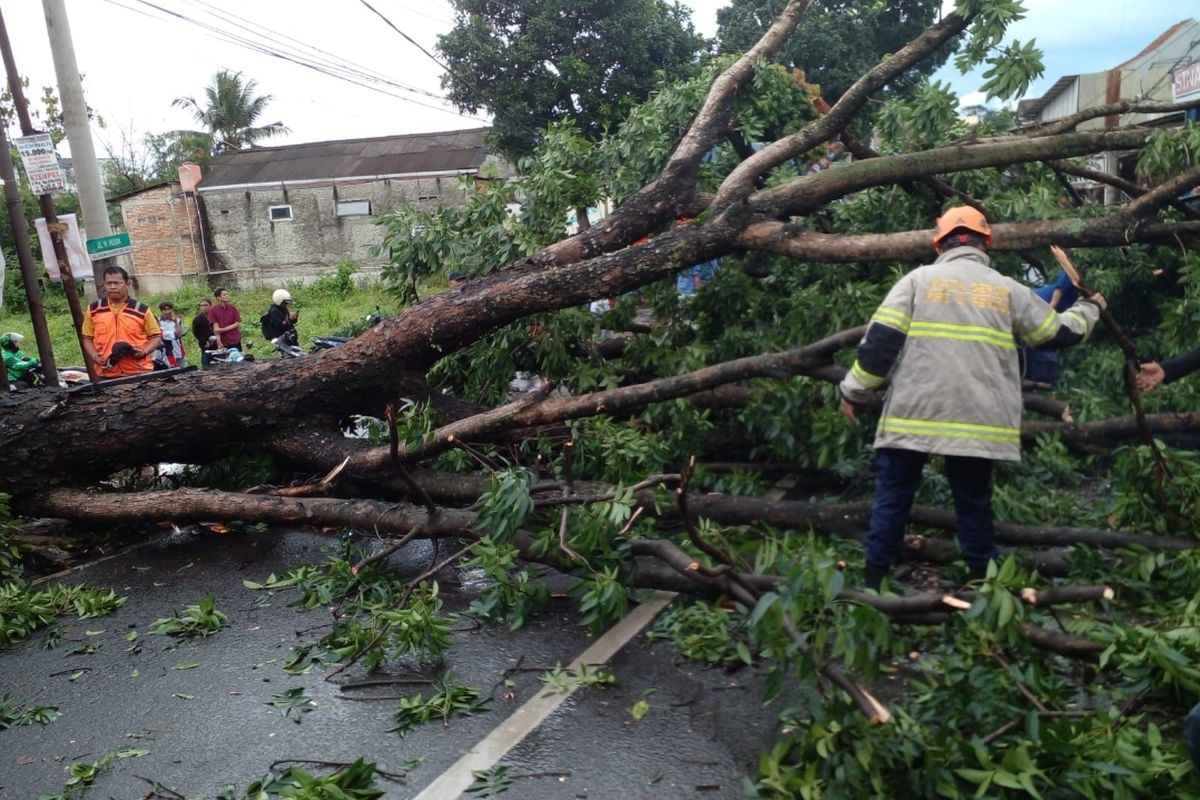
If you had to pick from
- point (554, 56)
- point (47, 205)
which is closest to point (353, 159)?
point (554, 56)

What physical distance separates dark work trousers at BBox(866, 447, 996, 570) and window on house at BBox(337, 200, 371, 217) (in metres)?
29.2

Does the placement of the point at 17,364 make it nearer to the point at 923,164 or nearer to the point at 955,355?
the point at 923,164

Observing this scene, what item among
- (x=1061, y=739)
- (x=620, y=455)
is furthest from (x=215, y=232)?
(x=1061, y=739)

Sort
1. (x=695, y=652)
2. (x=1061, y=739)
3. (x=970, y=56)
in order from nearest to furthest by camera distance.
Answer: (x=1061, y=739), (x=695, y=652), (x=970, y=56)

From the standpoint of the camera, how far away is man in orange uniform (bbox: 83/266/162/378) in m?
7.41

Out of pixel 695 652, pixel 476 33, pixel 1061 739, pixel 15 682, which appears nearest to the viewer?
pixel 1061 739

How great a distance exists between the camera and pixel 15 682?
4.32m

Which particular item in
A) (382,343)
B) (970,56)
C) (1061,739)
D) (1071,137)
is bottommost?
(1061,739)

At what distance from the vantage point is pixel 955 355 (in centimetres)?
378

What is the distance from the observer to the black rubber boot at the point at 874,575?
398 cm

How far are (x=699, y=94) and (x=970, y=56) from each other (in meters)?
1.95

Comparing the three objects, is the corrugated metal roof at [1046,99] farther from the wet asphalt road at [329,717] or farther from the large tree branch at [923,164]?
the wet asphalt road at [329,717]

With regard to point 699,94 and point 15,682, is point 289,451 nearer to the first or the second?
point 15,682

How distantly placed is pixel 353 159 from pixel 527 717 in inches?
1277
